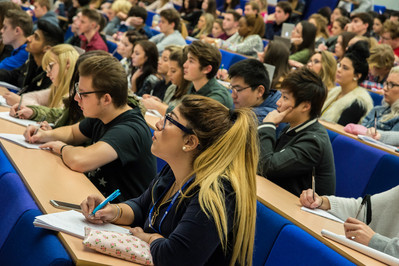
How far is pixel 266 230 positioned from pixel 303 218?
163mm

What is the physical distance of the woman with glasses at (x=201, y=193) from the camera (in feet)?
4.89

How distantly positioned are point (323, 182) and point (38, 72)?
255 cm

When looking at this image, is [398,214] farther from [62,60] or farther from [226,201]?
[62,60]

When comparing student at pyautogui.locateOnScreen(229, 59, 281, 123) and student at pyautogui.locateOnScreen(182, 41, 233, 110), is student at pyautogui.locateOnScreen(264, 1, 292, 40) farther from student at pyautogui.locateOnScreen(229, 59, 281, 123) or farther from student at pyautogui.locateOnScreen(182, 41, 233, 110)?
student at pyautogui.locateOnScreen(229, 59, 281, 123)

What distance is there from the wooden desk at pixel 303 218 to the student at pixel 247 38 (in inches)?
184

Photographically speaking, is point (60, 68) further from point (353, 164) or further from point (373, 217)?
point (373, 217)

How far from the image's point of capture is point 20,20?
4.96m

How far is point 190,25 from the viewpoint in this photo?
31.9 ft

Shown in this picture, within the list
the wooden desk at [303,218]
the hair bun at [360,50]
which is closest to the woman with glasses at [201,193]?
the wooden desk at [303,218]

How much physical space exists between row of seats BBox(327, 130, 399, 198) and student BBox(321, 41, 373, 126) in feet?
2.27

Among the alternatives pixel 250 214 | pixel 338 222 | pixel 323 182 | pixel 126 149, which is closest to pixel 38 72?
pixel 126 149

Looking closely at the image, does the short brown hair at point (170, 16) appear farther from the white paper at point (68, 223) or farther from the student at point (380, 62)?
the white paper at point (68, 223)

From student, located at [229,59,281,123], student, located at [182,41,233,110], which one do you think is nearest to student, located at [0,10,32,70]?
student, located at [182,41,233,110]

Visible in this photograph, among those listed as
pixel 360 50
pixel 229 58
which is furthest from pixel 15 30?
pixel 360 50
